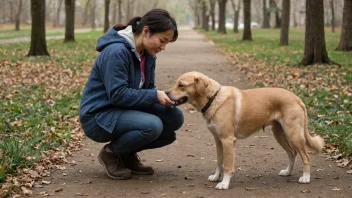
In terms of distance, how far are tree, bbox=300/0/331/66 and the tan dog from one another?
10.2 meters

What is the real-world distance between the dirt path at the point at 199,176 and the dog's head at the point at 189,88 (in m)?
0.94

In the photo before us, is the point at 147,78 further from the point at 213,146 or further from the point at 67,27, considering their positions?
the point at 67,27

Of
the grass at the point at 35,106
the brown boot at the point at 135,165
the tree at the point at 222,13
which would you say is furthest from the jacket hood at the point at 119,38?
the tree at the point at 222,13

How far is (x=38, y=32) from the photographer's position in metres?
18.9

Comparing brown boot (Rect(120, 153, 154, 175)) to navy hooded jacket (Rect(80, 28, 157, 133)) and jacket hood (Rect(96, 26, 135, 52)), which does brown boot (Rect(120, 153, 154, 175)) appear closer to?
navy hooded jacket (Rect(80, 28, 157, 133))

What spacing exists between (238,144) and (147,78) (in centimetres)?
228

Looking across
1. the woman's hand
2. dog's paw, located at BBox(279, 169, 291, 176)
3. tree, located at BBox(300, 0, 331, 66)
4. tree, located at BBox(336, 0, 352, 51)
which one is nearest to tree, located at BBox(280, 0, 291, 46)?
tree, located at BBox(336, 0, 352, 51)

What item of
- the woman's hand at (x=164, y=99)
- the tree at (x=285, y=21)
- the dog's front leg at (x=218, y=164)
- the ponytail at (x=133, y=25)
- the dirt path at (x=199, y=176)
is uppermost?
the tree at (x=285, y=21)

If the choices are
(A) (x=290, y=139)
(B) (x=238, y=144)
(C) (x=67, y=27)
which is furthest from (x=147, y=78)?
(C) (x=67, y=27)

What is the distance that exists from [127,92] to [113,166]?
37.4 inches

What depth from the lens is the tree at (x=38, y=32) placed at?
1869cm

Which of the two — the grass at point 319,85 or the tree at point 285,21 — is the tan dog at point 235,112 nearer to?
the grass at point 319,85

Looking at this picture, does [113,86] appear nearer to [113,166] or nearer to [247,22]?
[113,166]

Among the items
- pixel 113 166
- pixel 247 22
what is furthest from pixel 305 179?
pixel 247 22
